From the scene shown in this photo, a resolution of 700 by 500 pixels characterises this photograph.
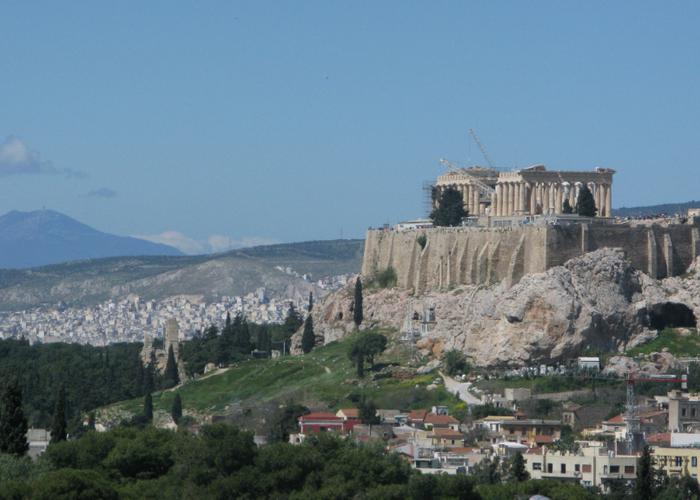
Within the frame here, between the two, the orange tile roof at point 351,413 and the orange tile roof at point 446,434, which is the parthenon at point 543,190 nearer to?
the orange tile roof at point 351,413

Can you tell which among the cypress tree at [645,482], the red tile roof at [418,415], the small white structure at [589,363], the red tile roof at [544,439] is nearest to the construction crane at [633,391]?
the small white structure at [589,363]

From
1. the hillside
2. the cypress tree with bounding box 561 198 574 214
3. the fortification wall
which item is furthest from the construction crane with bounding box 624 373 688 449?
the cypress tree with bounding box 561 198 574 214

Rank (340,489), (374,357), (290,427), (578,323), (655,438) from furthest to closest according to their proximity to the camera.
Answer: (374,357)
(578,323)
(290,427)
(655,438)
(340,489)

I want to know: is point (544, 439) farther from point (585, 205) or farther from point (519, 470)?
point (585, 205)

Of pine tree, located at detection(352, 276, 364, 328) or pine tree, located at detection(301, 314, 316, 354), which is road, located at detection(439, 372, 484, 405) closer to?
pine tree, located at detection(352, 276, 364, 328)

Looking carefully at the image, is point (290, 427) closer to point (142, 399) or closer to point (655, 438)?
point (655, 438)

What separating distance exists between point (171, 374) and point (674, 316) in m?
32.3

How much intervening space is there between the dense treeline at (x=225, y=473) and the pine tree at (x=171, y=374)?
43638mm

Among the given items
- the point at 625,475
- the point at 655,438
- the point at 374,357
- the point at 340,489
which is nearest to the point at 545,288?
the point at 374,357

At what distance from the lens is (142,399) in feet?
395

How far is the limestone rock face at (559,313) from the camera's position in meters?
102

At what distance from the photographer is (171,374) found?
126 meters

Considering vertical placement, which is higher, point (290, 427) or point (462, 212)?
point (462, 212)

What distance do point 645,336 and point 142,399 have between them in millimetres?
29676
